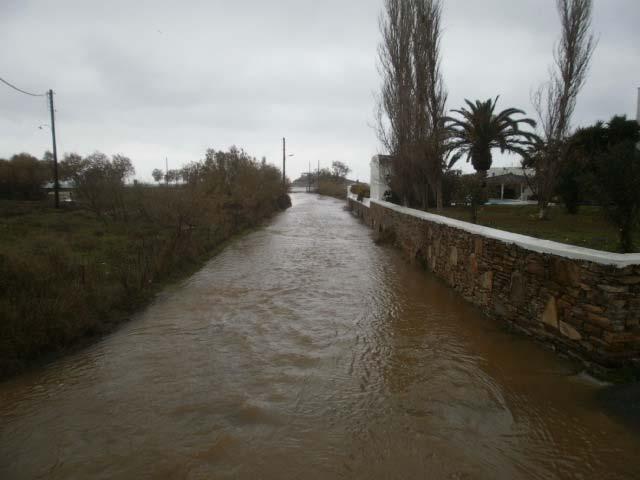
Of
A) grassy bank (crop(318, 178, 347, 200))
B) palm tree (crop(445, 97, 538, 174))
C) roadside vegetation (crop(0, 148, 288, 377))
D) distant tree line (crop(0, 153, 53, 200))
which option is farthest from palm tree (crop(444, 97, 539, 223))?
grassy bank (crop(318, 178, 347, 200))

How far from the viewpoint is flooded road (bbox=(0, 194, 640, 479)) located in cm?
316

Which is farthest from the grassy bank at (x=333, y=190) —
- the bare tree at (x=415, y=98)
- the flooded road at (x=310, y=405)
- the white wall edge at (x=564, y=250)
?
the flooded road at (x=310, y=405)

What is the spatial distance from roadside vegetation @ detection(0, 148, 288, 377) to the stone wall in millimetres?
5977

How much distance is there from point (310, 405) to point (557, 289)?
3.10 m

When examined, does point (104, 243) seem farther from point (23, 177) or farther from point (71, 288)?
point (23, 177)

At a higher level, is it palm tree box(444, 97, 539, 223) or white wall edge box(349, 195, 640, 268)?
palm tree box(444, 97, 539, 223)

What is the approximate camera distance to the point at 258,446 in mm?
3373

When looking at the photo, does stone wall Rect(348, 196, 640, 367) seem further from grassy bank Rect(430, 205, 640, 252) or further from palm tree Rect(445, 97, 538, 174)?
palm tree Rect(445, 97, 538, 174)

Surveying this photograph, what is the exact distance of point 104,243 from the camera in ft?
40.1

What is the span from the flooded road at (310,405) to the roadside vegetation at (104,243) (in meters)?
0.45

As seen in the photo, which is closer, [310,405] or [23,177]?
[310,405]

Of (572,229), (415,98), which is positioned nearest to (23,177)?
(415,98)

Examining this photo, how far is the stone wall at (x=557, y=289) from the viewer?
3.94m

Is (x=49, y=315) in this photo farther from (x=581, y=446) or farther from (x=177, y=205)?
(x=177, y=205)
